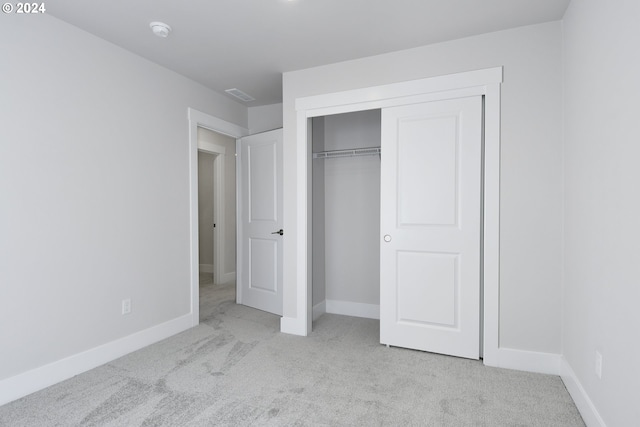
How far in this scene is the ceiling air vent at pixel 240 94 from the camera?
12.8 feet

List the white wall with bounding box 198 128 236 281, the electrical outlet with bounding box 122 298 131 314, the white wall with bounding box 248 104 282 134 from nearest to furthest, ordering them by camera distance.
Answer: the electrical outlet with bounding box 122 298 131 314
the white wall with bounding box 248 104 282 134
the white wall with bounding box 198 128 236 281

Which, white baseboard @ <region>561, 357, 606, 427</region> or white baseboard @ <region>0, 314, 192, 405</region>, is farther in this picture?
white baseboard @ <region>0, 314, 192, 405</region>

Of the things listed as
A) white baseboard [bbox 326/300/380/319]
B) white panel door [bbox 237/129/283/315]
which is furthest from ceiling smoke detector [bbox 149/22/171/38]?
white baseboard [bbox 326/300/380/319]

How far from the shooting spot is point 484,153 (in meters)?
2.69

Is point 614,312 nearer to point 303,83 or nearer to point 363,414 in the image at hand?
point 363,414

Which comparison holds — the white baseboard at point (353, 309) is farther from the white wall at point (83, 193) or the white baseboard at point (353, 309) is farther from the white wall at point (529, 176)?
the white wall at point (83, 193)

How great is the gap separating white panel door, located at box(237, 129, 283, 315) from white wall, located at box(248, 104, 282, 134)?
13.9 inches

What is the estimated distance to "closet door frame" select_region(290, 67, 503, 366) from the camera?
2619 millimetres

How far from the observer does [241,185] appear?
4.37 meters

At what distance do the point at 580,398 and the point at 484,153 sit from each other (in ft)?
5.58

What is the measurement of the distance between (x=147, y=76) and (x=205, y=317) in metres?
2.54

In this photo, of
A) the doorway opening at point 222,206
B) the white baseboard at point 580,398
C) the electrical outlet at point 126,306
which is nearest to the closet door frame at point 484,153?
the white baseboard at point 580,398

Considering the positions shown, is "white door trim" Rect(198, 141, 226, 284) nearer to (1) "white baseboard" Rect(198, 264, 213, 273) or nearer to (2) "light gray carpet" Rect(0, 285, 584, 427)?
(1) "white baseboard" Rect(198, 264, 213, 273)

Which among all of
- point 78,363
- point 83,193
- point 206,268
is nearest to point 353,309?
point 78,363
